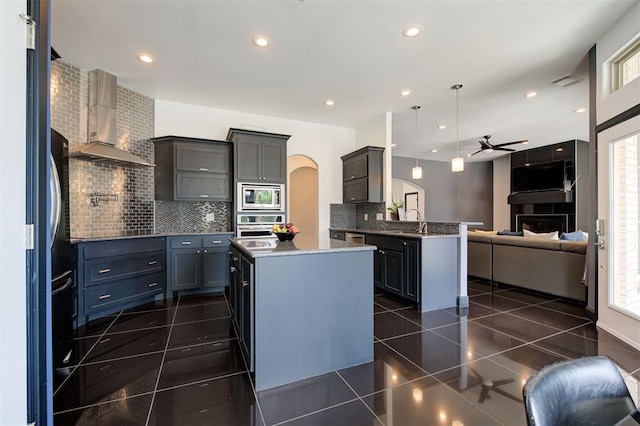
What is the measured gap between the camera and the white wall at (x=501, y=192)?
9.01 metres

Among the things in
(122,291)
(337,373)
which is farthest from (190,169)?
(337,373)

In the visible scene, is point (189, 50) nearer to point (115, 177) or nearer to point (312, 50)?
point (312, 50)

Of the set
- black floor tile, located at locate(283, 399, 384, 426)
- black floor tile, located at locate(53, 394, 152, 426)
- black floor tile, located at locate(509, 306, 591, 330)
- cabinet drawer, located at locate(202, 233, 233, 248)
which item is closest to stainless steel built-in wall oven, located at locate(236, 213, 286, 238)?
cabinet drawer, located at locate(202, 233, 233, 248)

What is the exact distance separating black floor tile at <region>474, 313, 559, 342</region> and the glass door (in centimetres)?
55

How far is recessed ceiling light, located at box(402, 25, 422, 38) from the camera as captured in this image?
264 centimetres

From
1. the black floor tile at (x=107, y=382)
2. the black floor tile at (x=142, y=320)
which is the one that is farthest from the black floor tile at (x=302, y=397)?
the black floor tile at (x=142, y=320)

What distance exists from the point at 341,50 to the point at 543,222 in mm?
7839

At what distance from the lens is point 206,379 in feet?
6.61

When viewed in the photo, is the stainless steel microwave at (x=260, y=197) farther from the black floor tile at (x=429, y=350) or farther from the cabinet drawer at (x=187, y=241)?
the black floor tile at (x=429, y=350)

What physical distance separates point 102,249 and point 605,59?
5640 mm

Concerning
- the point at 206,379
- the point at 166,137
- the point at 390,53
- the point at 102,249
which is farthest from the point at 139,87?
the point at 206,379

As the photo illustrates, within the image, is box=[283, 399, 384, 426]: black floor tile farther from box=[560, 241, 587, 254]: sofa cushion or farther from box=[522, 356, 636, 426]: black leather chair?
box=[560, 241, 587, 254]: sofa cushion

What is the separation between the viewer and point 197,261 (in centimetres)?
407

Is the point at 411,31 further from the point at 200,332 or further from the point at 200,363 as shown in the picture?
the point at 200,332
